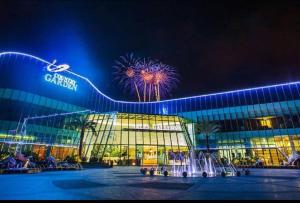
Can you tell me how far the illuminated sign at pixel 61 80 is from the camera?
1786 inches

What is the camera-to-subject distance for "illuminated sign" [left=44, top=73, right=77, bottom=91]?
4537 cm

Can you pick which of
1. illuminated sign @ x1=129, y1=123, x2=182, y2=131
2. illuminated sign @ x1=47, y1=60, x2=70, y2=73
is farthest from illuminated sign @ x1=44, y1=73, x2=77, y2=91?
illuminated sign @ x1=129, y1=123, x2=182, y2=131

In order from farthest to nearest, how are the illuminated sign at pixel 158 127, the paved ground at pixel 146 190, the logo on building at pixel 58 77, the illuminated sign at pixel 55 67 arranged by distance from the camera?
1. the illuminated sign at pixel 55 67
2. the logo on building at pixel 58 77
3. the illuminated sign at pixel 158 127
4. the paved ground at pixel 146 190

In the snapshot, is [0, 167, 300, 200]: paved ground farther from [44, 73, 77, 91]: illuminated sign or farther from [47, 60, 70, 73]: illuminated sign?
[47, 60, 70, 73]: illuminated sign

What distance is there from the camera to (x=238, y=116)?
44562 mm

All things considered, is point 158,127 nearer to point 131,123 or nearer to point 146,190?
point 131,123

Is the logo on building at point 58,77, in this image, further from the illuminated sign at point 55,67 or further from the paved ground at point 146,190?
the paved ground at point 146,190

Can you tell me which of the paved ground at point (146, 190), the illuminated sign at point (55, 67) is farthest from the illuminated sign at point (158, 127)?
the paved ground at point (146, 190)

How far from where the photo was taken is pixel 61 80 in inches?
1906

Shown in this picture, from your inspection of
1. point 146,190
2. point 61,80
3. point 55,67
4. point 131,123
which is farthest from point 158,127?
point 146,190

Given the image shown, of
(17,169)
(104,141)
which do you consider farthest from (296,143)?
(17,169)

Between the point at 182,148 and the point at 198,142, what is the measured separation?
7.79 meters

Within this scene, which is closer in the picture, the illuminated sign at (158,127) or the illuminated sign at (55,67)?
the illuminated sign at (158,127)

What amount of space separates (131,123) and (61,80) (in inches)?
756
